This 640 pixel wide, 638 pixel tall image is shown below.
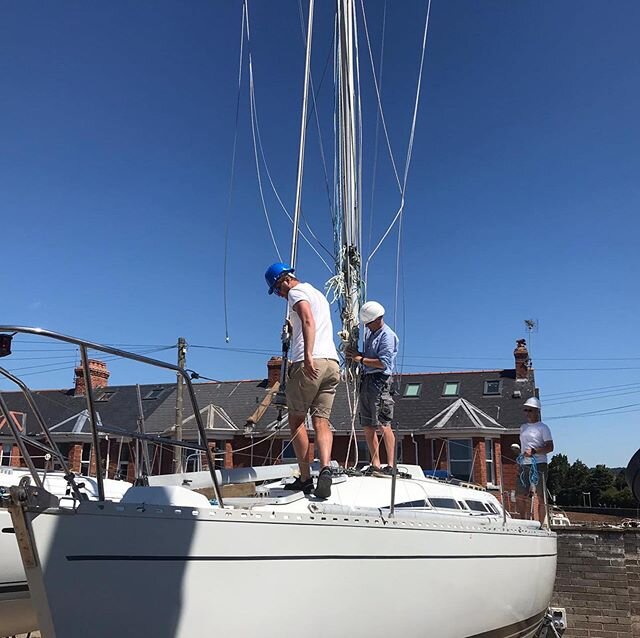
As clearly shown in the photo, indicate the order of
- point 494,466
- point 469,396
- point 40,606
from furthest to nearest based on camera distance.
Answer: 1. point 469,396
2. point 494,466
3. point 40,606

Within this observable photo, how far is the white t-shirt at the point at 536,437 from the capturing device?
766cm

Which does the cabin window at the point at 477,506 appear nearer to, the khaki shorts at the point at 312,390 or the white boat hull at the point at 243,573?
the white boat hull at the point at 243,573

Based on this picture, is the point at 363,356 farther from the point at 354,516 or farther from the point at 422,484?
the point at 354,516

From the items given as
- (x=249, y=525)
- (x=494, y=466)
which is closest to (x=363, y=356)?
(x=249, y=525)

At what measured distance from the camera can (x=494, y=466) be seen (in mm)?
22516

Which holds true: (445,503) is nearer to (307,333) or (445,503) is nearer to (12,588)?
(307,333)

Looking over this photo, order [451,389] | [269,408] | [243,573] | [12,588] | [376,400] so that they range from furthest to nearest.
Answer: [269,408] → [451,389] → [376,400] → [12,588] → [243,573]

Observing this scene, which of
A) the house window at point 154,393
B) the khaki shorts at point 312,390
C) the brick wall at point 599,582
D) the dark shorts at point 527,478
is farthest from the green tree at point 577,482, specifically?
the khaki shorts at point 312,390

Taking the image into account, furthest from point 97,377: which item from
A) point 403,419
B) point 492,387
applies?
point 492,387

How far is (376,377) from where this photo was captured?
643 centimetres

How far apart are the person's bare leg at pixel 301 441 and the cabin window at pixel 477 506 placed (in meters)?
2.04

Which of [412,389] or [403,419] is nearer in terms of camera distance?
[403,419]

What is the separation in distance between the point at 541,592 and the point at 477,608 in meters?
1.83

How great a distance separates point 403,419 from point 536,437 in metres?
17.4
